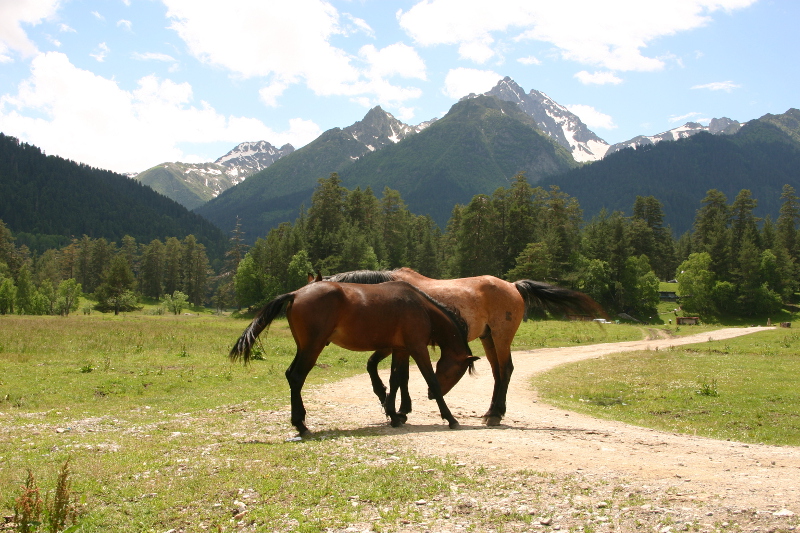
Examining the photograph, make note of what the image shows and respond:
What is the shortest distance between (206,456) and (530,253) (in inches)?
2399

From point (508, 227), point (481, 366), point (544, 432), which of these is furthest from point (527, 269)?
point (544, 432)

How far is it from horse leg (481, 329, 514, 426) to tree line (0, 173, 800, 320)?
52.9 metres

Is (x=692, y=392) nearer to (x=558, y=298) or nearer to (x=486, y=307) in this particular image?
(x=558, y=298)

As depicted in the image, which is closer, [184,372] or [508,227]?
[184,372]

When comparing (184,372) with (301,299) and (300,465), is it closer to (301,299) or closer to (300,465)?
(301,299)

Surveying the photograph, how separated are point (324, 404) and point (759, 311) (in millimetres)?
80984

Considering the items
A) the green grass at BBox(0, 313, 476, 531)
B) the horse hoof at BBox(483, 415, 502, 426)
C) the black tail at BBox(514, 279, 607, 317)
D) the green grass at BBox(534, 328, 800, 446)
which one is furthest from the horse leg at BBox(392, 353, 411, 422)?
the green grass at BBox(534, 328, 800, 446)

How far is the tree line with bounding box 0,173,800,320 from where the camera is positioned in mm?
71938

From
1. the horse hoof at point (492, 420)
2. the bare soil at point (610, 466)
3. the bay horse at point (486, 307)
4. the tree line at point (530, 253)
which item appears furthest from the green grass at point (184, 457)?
the tree line at point (530, 253)

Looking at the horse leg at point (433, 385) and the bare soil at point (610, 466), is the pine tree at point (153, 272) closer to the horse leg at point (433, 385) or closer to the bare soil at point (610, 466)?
the bare soil at point (610, 466)

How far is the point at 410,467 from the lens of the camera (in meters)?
6.69

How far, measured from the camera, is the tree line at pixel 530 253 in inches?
2832

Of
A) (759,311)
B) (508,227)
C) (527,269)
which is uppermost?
(508,227)

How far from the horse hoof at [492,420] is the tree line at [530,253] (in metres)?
54.7
